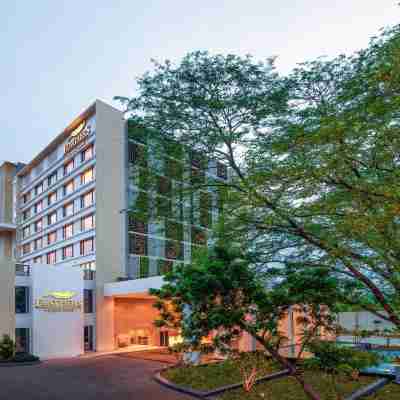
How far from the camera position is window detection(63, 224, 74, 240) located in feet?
121

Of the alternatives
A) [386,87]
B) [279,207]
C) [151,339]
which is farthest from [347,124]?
[151,339]

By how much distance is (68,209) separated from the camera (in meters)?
38.0

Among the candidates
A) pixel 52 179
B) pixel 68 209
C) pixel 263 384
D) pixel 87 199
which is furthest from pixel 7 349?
pixel 52 179

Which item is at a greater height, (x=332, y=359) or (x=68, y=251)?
(x=68, y=251)

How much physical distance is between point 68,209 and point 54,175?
497 centimetres

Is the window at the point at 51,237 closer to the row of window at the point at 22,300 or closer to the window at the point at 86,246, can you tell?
the window at the point at 86,246

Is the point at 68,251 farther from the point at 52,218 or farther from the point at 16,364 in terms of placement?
the point at 16,364

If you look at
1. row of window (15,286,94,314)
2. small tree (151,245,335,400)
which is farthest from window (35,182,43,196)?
small tree (151,245,335,400)

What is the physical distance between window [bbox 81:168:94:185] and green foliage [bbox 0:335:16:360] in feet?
47.3

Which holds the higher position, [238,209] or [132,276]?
[238,209]

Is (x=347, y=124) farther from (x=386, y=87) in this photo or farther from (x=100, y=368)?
(x=100, y=368)

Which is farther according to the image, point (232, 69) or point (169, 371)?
point (169, 371)

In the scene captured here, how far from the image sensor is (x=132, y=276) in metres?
34.3

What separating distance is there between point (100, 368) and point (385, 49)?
20081mm
